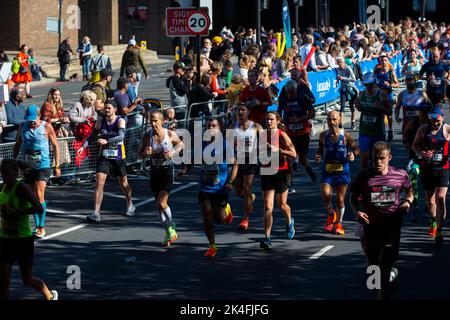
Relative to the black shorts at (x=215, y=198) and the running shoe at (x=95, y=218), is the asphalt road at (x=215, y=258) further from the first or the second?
the black shorts at (x=215, y=198)

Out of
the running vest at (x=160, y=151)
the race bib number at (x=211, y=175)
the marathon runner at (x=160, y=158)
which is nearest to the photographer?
the race bib number at (x=211, y=175)

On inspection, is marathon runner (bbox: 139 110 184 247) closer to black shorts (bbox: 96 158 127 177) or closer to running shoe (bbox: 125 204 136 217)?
black shorts (bbox: 96 158 127 177)

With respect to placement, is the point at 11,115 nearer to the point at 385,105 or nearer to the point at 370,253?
the point at 385,105

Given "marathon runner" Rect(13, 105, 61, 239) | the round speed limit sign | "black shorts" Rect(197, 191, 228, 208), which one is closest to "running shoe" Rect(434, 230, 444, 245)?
"black shorts" Rect(197, 191, 228, 208)

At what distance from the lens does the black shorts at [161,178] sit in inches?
599

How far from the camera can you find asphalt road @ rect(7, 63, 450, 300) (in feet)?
40.6

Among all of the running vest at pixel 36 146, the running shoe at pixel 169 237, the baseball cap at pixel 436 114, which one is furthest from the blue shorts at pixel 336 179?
the running vest at pixel 36 146

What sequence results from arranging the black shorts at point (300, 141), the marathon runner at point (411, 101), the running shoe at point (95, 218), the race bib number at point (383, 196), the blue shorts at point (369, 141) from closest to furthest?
the race bib number at point (383, 196) < the running shoe at point (95, 218) < the blue shorts at point (369, 141) < the marathon runner at point (411, 101) < the black shorts at point (300, 141)

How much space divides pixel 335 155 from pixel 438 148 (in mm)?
1466

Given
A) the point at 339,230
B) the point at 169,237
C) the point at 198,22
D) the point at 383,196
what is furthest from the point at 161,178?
the point at 198,22

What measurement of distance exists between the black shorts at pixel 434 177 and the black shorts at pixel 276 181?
1.77 m

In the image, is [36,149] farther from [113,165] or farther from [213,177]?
[213,177]

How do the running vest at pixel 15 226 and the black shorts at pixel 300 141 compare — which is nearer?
the running vest at pixel 15 226

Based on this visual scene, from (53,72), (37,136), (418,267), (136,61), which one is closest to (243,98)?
(37,136)
